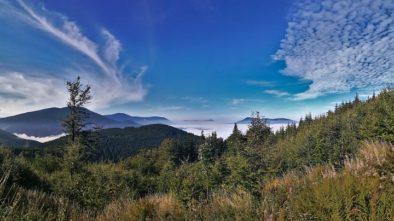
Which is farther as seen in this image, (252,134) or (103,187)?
(252,134)

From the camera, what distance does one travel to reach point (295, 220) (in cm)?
497

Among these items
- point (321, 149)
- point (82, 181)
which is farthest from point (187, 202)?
point (321, 149)

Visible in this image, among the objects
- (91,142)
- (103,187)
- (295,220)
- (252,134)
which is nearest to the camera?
(295,220)

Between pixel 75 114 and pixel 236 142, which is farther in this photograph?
pixel 236 142

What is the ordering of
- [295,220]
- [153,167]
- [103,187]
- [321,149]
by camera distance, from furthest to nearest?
[321,149] → [153,167] → [103,187] → [295,220]

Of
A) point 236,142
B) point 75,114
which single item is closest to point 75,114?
point 75,114

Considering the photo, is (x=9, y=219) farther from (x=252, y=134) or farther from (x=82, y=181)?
(x=252, y=134)

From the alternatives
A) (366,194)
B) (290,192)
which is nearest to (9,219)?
(290,192)

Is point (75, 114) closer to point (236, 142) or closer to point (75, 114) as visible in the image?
point (75, 114)

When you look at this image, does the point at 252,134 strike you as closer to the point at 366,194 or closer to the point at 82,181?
the point at 82,181

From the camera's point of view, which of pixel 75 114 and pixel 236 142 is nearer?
pixel 75 114

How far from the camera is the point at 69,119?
150 feet

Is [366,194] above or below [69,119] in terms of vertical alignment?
below

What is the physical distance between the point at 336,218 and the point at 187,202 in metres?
3.35
